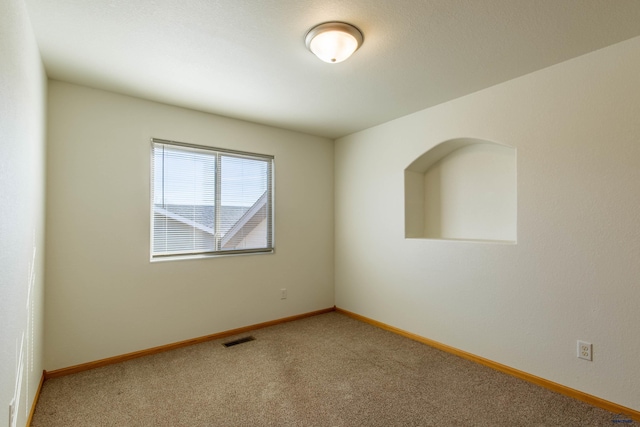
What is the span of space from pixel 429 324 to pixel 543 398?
1113 millimetres

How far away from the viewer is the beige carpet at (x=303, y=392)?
2.01m

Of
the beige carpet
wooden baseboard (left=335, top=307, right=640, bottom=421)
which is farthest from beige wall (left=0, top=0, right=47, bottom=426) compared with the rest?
wooden baseboard (left=335, top=307, right=640, bottom=421)

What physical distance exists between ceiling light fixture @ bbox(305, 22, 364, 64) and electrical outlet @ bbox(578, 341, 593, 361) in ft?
8.49

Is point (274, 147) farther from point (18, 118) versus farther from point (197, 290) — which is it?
point (18, 118)

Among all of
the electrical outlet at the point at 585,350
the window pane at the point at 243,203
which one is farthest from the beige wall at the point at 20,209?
the electrical outlet at the point at 585,350

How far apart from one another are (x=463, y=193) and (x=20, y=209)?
3539 millimetres

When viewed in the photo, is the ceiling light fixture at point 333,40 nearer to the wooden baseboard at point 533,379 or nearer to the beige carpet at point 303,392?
the beige carpet at point 303,392

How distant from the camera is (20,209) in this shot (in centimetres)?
169

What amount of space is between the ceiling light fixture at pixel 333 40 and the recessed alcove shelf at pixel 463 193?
62.5 inches

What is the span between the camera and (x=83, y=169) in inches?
107

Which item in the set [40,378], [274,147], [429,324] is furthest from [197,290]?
[429,324]

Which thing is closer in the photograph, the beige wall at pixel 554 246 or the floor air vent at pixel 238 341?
the beige wall at pixel 554 246

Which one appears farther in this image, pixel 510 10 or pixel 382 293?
pixel 382 293

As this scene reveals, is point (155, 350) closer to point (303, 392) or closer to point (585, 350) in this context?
point (303, 392)
